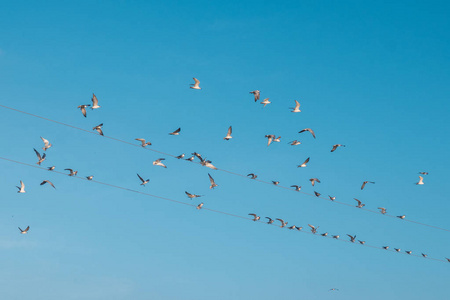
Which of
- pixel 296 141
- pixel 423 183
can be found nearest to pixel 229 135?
pixel 296 141

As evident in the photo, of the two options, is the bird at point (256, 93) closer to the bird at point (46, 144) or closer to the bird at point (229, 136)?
the bird at point (229, 136)

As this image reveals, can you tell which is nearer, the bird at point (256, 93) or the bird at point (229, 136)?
the bird at point (256, 93)

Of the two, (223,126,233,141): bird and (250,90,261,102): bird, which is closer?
(250,90,261,102): bird

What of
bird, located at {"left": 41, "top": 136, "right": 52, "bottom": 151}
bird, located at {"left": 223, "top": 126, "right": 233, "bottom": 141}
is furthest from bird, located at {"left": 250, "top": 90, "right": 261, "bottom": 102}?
bird, located at {"left": 41, "top": 136, "right": 52, "bottom": 151}

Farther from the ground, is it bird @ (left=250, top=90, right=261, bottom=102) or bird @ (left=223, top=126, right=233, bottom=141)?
bird @ (left=250, top=90, right=261, bottom=102)

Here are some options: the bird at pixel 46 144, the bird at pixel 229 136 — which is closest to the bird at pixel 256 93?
the bird at pixel 229 136

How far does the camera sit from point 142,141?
48812 mm

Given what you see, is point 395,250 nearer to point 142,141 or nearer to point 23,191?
point 142,141

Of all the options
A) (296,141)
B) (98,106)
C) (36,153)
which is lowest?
(36,153)

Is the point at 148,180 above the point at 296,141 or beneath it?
beneath

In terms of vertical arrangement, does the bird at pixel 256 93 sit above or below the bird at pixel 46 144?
above

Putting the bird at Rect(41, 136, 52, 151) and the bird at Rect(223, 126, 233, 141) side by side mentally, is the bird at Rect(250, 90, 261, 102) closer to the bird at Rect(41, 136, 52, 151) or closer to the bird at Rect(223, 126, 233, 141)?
the bird at Rect(223, 126, 233, 141)

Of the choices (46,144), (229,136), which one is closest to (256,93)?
(229,136)

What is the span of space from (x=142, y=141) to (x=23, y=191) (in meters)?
9.46
